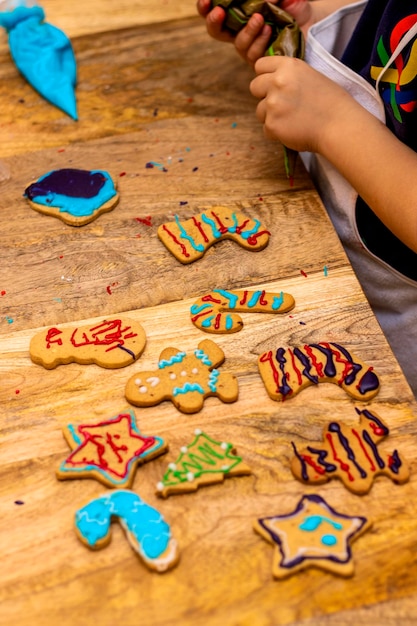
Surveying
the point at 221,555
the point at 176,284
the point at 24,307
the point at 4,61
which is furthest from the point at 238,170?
the point at 221,555

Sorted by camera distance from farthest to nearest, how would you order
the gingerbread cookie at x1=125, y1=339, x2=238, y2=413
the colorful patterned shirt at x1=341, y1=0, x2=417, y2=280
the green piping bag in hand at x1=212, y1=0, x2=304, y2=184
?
the green piping bag in hand at x1=212, y1=0, x2=304, y2=184 < the colorful patterned shirt at x1=341, y1=0, x2=417, y2=280 < the gingerbread cookie at x1=125, y1=339, x2=238, y2=413

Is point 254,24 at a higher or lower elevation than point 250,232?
higher

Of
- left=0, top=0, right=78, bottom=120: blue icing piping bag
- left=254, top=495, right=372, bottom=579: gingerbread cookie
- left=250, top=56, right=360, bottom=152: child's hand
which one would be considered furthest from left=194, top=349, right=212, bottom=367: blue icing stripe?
left=0, top=0, right=78, bottom=120: blue icing piping bag

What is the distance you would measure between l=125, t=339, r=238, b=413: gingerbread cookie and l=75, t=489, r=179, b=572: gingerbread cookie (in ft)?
0.40

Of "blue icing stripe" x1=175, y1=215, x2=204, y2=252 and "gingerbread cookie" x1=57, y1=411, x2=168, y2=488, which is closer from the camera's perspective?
"gingerbread cookie" x1=57, y1=411, x2=168, y2=488

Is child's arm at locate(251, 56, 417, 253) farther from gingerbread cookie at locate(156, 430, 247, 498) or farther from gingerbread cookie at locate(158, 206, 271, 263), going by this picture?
gingerbread cookie at locate(156, 430, 247, 498)

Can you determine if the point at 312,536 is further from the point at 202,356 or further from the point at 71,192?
the point at 71,192

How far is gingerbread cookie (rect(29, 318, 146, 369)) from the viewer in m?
0.86

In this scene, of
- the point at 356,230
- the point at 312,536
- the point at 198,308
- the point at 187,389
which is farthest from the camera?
the point at 356,230

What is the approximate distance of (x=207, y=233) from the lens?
1016mm

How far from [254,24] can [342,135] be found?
0.89 feet

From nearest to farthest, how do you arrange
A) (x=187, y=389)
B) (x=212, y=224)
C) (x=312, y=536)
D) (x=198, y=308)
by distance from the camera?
(x=312, y=536)
(x=187, y=389)
(x=198, y=308)
(x=212, y=224)

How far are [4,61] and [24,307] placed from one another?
62 cm

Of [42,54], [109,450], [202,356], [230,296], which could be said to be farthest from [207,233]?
[42,54]
